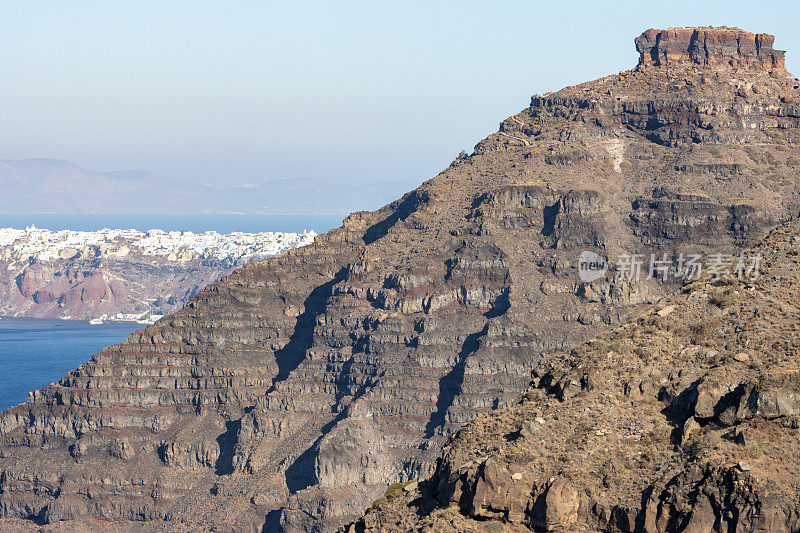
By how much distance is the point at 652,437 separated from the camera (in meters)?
62.3

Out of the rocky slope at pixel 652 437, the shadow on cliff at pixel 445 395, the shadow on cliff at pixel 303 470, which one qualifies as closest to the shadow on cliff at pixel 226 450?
the shadow on cliff at pixel 303 470

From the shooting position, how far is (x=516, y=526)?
59.4 metres

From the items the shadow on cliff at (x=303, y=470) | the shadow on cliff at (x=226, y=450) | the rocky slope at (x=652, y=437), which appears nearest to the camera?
the rocky slope at (x=652, y=437)

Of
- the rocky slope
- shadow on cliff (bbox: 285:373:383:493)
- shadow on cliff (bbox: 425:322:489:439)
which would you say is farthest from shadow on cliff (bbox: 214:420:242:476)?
the rocky slope

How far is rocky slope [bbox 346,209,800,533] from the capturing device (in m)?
55.7

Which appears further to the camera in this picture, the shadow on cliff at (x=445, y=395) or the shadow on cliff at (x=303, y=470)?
the shadow on cliff at (x=445, y=395)

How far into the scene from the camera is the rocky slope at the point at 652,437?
2194 inches

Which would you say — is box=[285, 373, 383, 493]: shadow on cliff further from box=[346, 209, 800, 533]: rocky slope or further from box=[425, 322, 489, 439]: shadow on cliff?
box=[346, 209, 800, 533]: rocky slope

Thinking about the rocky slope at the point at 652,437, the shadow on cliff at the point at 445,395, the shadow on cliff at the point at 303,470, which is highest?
the rocky slope at the point at 652,437

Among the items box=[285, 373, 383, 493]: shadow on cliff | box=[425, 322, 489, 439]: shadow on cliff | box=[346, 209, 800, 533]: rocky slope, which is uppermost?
box=[346, 209, 800, 533]: rocky slope

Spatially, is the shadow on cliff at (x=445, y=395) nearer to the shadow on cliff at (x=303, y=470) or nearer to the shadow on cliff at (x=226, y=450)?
the shadow on cliff at (x=303, y=470)

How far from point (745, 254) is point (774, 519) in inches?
1103

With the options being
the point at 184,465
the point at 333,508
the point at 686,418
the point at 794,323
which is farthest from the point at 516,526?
the point at 184,465

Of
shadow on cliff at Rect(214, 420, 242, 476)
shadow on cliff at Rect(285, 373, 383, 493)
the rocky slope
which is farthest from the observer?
shadow on cliff at Rect(214, 420, 242, 476)
